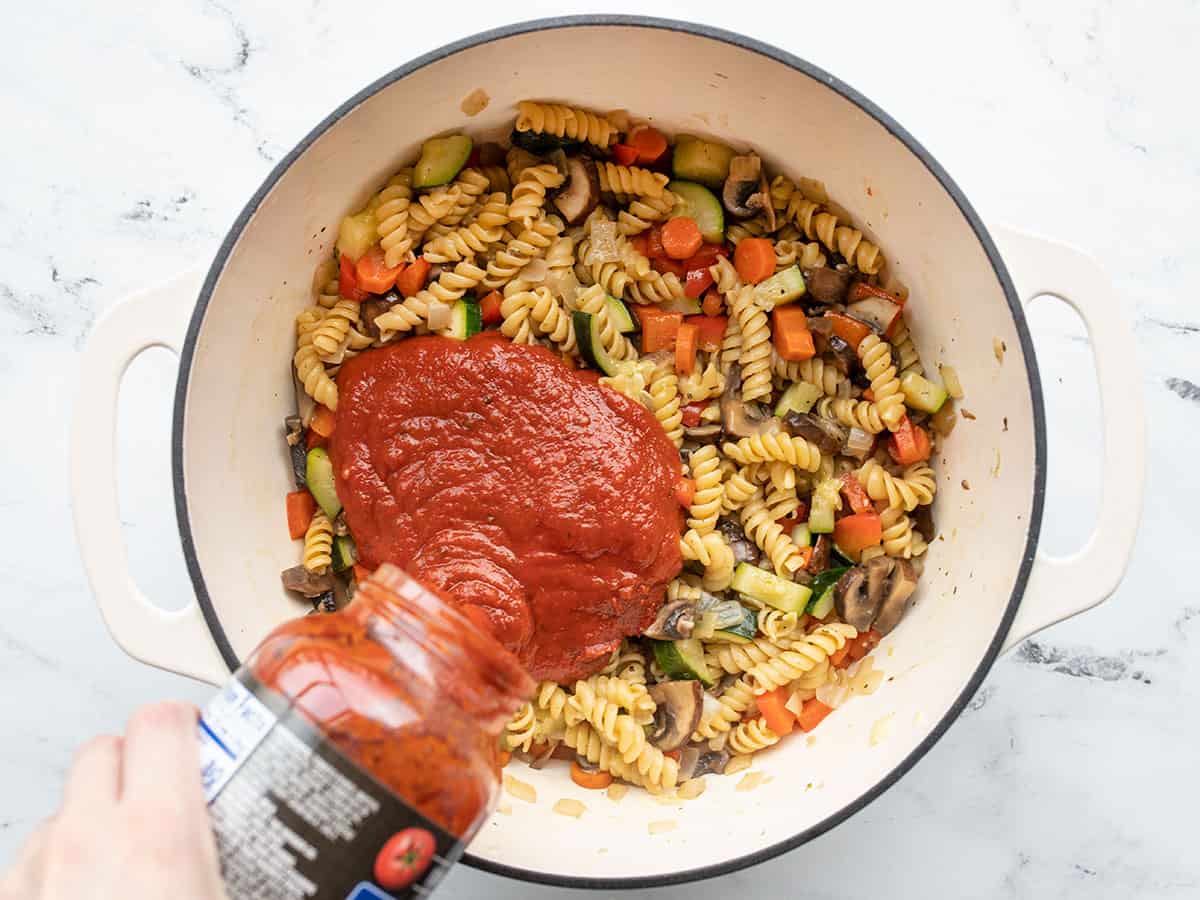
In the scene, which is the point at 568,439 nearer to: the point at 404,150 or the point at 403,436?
the point at 403,436

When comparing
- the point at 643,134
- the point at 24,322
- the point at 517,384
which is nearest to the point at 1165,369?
the point at 643,134

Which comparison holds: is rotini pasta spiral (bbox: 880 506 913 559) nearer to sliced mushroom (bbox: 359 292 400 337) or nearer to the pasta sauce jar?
the pasta sauce jar

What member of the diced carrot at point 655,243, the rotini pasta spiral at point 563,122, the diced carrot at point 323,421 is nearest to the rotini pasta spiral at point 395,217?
the rotini pasta spiral at point 563,122

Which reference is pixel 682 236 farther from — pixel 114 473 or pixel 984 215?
pixel 114 473

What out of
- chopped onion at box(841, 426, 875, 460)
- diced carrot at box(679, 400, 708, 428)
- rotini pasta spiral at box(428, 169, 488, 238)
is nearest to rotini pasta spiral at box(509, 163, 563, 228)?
rotini pasta spiral at box(428, 169, 488, 238)

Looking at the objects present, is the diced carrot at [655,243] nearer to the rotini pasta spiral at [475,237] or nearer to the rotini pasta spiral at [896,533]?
the rotini pasta spiral at [475,237]
